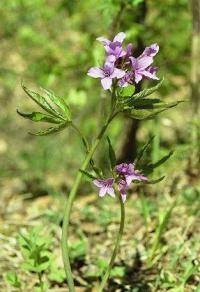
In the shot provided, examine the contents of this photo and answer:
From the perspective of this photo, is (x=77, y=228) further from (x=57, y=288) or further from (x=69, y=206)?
(x=69, y=206)

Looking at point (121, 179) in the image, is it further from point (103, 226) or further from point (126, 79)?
point (103, 226)

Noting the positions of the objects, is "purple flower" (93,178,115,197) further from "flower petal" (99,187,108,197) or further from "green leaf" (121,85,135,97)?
"green leaf" (121,85,135,97)

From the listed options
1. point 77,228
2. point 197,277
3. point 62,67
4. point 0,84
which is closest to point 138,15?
point 62,67

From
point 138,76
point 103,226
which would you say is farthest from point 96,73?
point 103,226

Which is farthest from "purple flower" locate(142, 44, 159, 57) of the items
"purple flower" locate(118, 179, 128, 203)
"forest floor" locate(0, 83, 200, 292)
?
"forest floor" locate(0, 83, 200, 292)

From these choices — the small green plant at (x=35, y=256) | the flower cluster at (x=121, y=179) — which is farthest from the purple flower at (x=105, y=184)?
A: the small green plant at (x=35, y=256)

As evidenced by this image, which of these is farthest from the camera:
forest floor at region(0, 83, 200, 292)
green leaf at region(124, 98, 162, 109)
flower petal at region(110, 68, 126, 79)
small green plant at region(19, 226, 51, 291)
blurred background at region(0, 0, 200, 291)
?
blurred background at region(0, 0, 200, 291)

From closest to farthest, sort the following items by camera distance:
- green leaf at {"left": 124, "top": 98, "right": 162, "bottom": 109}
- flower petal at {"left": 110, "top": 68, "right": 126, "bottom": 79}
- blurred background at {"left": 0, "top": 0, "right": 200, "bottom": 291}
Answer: flower petal at {"left": 110, "top": 68, "right": 126, "bottom": 79} → green leaf at {"left": 124, "top": 98, "right": 162, "bottom": 109} → blurred background at {"left": 0, "top": 0, "right": 200, "bottom": 291}
